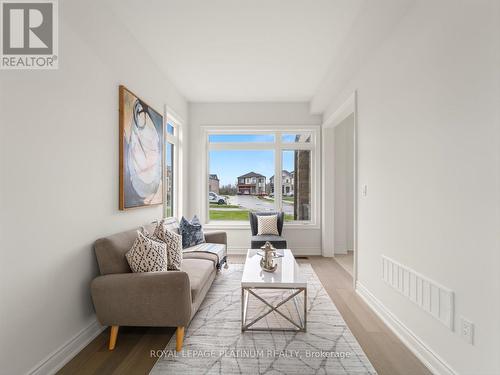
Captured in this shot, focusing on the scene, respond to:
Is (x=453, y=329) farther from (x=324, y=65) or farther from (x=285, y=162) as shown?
(x=285, y=162)

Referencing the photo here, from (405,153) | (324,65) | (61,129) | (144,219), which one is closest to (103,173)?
(61,129)

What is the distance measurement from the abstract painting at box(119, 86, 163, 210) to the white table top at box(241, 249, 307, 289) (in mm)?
1399

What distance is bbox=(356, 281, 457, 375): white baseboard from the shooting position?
6.01 feet

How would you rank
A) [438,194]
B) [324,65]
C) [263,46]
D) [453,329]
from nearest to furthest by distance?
[453,329], [438,194], [263,46], [324,65]

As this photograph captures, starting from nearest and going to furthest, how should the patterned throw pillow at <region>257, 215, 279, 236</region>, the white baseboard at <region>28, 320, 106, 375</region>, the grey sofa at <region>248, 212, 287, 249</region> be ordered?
the white baseboard at <region>28, 320, 106, 375</region> < the grey sofa at <region>248, 212, 287, 249</region> < the patterned throw pillow at <region>257, 215, 279, 236</region>

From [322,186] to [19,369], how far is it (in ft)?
15.2

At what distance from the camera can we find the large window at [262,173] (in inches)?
212

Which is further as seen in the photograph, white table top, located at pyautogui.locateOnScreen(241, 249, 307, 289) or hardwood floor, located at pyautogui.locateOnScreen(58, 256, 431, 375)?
white table top, located at pyautogui.locateOnScreen(241, 249, 307, 289)

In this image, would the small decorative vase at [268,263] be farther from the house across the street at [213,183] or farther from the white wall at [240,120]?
the house across the street at [213,183]

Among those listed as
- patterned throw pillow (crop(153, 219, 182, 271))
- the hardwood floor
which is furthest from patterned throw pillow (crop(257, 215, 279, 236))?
patterned throw pillow (crop(153, 219, 182, 271))

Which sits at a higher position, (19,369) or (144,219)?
(144,219)

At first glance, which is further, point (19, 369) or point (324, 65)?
point (324, 65)

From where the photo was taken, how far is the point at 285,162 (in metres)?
5.43

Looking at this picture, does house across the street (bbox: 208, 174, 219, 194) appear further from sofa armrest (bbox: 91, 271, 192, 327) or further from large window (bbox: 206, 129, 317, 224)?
sofa armrest (bbox: 91, 271, 192, 327)
